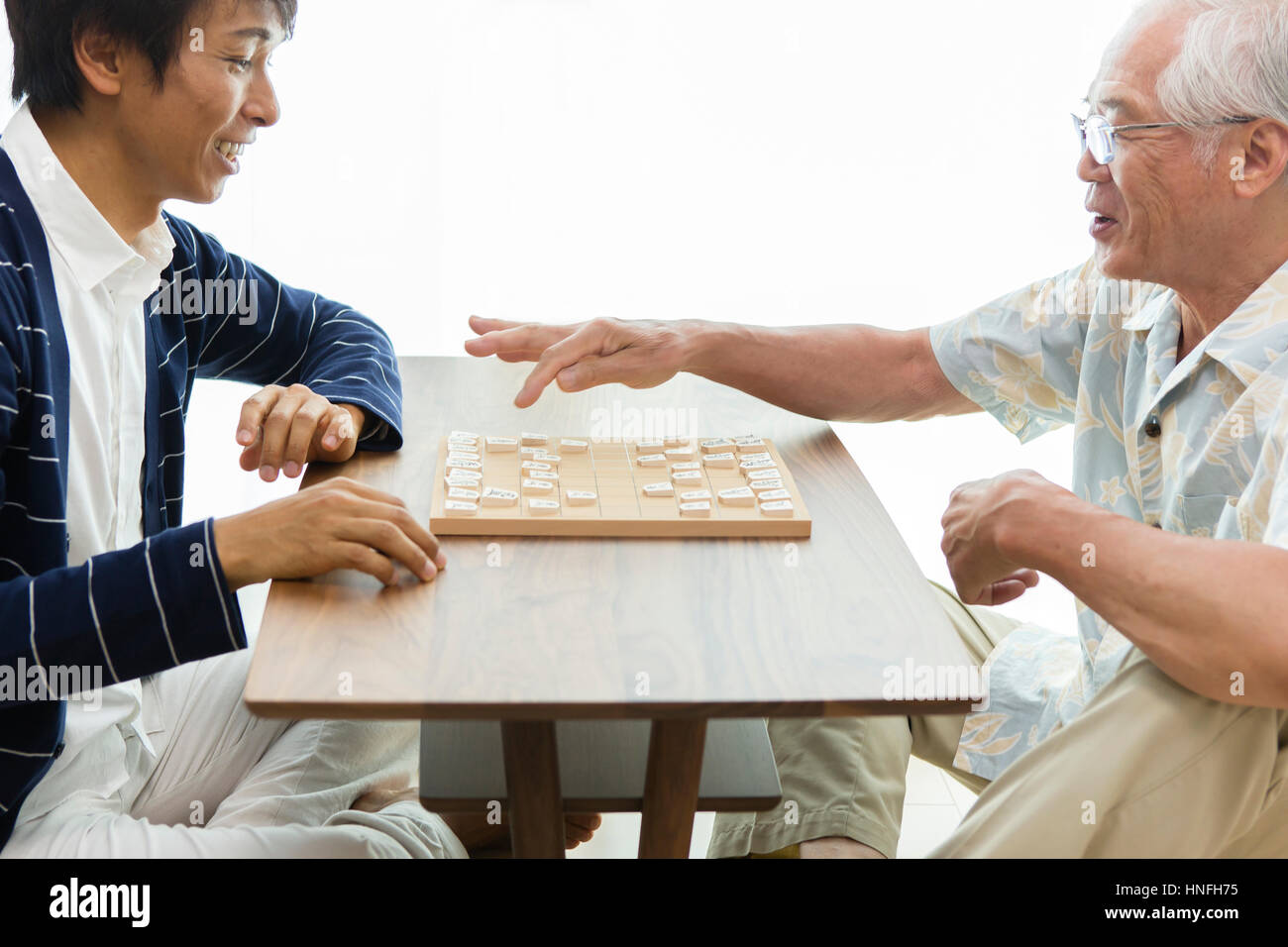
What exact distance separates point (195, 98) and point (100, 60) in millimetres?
101

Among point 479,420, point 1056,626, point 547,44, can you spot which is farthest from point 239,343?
point 1056,626

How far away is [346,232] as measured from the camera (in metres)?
3.19

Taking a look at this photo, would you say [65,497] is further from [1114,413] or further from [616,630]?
[1114,413]

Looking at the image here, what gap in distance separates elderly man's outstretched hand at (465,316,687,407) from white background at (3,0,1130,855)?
5.81 ft

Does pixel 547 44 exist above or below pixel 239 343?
above

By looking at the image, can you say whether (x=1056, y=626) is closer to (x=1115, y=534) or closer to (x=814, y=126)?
(x=814, y=126)

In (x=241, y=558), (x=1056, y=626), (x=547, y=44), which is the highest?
(x=547, y=44)

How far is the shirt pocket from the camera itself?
1267 millimetres

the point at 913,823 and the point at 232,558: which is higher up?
the point at 232,558

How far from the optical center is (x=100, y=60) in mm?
1301

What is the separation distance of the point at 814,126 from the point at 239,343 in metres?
2.06

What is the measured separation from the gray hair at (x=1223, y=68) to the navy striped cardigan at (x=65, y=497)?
3.23ft

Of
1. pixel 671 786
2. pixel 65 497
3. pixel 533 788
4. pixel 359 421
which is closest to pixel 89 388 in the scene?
pixel 65 497
